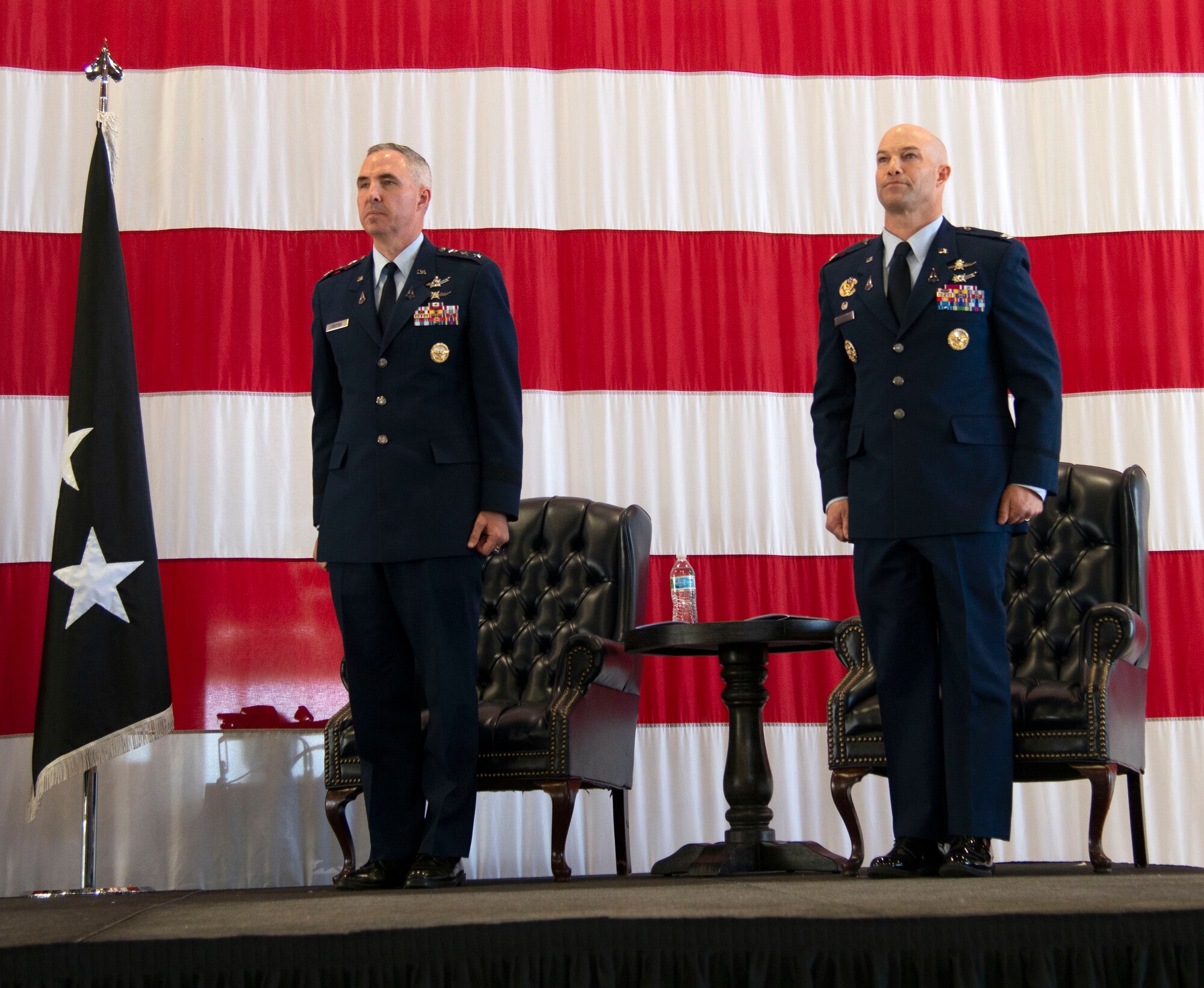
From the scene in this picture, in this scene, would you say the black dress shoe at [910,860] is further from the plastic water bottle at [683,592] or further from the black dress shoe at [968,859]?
the plastic water bottle at [683,592]

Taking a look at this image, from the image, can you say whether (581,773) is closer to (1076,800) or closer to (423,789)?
(423,789)

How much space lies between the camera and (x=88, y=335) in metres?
3.92

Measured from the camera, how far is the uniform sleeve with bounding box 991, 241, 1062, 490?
9.35ft

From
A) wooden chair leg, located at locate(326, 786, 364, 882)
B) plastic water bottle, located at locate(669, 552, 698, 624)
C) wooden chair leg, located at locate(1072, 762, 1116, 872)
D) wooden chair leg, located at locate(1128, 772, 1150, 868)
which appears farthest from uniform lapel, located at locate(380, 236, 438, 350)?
wooden chair leg, located at locate(1128, 772, 1150, 868)

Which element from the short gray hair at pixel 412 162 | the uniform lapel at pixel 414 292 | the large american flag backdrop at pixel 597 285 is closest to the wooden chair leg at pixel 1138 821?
the large american flag backdrop at pixel 597 285

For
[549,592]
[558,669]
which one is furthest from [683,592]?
[558,669]

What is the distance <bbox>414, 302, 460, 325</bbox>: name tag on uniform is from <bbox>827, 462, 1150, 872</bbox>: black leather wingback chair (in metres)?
1.27

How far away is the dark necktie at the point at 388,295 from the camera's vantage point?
10.3 ft

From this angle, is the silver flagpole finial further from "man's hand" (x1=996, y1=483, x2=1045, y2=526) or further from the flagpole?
"man's hand" (x1=996, y1=483, x2=1045, y2=526)

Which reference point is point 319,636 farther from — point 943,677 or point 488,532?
point 943,677

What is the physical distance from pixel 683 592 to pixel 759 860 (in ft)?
2.72

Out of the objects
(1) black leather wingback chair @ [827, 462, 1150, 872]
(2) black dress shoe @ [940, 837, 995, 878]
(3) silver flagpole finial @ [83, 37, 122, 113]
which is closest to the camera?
(2) black dress shoe @ [940, 837, 995, 878]

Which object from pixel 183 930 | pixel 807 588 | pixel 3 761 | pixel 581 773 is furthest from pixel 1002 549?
pixel 3 761

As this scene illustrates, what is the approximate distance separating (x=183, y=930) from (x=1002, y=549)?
182 centimetres
